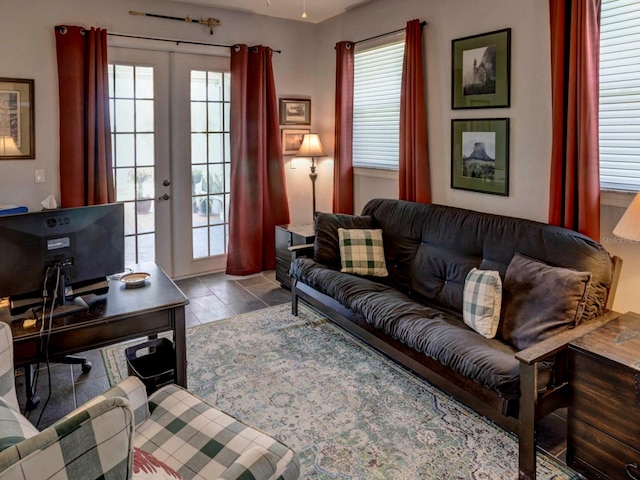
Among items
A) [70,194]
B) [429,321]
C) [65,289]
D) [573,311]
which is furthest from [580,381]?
[70,194]

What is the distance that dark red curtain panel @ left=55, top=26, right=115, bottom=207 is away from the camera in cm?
396

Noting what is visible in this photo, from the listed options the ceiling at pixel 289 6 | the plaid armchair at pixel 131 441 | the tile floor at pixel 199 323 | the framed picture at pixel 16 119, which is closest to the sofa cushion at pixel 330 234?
the tile floor at pixel 199 323

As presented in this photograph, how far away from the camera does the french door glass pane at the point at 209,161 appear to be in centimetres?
487

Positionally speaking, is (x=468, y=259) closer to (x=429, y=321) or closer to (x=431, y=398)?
(x=429, y=321)

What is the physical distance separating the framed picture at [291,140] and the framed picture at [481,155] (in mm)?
2110

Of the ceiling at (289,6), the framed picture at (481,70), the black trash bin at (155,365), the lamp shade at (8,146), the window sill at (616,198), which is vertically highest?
the ceiling at (289,6)

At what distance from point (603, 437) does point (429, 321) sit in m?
1.02

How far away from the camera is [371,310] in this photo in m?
2.96

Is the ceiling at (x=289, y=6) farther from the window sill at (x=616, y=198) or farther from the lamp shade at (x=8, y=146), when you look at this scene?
the window sill at (x=616, y=198)

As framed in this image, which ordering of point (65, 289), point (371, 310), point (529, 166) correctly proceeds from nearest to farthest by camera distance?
point (65, 289) → point (371, 310) → point (529, 166)

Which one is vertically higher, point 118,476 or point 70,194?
point 70,194

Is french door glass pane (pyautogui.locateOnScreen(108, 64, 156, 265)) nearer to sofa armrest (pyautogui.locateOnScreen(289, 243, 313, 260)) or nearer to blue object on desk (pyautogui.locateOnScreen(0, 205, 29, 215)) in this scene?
blue object on desk (pyautogui.locateOnScreen(0, 205, 29, 215))

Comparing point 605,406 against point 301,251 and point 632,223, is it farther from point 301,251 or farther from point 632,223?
point 301,251

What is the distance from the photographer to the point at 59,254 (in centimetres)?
209
